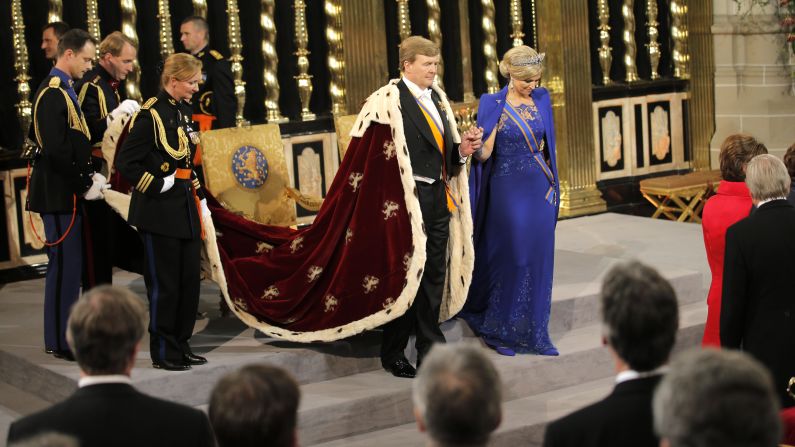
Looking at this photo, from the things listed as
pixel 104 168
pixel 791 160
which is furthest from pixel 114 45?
pixel 791 160

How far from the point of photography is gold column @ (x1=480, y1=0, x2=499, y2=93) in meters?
10.1

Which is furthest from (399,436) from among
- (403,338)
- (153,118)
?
(153,118)

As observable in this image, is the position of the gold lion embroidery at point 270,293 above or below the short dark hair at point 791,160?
below

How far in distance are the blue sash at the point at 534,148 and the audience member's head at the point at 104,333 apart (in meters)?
3.40

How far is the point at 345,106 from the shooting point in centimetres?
946

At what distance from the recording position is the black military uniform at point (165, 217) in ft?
18.6

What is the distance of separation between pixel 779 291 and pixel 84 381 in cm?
276

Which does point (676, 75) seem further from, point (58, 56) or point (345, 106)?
point (58, 56)

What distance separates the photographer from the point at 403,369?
19.7ft

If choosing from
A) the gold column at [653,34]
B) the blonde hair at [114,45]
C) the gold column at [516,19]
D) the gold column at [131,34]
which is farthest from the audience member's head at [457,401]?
the gold column at [653,34]

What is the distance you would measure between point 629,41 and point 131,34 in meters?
4.31

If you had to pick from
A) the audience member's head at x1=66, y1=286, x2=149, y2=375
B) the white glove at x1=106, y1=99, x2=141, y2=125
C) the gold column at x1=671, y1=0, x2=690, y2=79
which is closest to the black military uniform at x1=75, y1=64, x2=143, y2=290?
the white glove at x1=106, y1=99, x2=141, y2=125

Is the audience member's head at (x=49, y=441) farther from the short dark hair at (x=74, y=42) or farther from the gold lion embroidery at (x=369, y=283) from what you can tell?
the short dark hair at (x=74, y=42)

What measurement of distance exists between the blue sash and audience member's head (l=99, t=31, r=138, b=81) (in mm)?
1924
